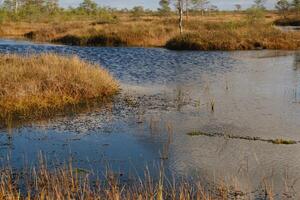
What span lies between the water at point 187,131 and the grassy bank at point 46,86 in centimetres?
105

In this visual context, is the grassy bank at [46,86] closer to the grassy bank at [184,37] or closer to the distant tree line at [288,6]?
the grassy bank at [184,37]

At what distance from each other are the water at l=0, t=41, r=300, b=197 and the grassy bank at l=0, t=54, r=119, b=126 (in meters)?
1.05

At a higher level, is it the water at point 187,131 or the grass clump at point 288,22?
the grass clump at point 288,22

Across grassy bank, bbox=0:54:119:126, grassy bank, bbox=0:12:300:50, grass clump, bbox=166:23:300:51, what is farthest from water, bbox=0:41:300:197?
grassy bank, bbox=0:12:300:50

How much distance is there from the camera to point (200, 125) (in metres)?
13.7

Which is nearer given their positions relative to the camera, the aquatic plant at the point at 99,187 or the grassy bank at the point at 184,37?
the aquatic plant at the point at 99,187

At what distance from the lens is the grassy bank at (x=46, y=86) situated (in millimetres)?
15102

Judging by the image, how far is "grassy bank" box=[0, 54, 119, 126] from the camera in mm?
15102

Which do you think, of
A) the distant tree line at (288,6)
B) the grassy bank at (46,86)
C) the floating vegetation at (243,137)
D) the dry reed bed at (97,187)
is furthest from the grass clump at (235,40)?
the distant tree line at (288,6)

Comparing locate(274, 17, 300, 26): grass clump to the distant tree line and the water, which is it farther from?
the water

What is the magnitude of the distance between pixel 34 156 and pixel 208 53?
24.9m

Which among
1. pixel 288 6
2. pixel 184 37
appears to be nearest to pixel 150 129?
pixel 184 37

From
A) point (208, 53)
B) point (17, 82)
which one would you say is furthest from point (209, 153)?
point (208, 53)

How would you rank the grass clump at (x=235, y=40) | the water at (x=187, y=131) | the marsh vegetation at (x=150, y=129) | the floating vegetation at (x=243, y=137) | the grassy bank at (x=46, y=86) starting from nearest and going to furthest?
the marsh vegetation at (x=150, y=129) → the water at (x=187, y=131) → the floating vegetation at (x=243, y=137) → the grassy bank at (x=46, y=86) → the grass clump at (x=235, y=40)
